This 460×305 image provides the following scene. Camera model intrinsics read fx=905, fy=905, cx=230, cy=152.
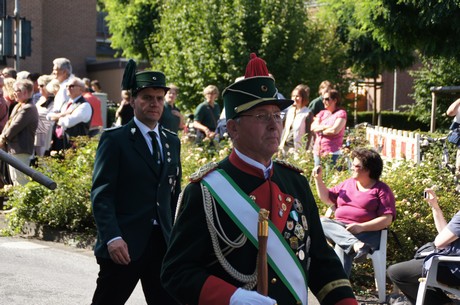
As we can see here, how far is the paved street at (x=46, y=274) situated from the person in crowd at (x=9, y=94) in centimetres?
328

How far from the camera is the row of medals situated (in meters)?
3.61

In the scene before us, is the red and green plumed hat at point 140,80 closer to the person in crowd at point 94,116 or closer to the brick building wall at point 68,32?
the person in crowd at point 94,116

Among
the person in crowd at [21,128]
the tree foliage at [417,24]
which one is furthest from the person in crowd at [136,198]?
the tree foliage at [417,24]

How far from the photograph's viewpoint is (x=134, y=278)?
17.7 ft

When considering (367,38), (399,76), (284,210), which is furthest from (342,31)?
(284,210)

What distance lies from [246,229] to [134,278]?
2.06 meters

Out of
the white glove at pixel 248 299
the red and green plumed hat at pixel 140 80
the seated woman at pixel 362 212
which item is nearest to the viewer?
the white glove at pixel 248 299

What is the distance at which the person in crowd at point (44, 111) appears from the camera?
12805 millimetres

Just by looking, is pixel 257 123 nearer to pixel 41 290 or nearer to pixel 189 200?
pixel 189 200

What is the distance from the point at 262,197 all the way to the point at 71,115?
368 inches

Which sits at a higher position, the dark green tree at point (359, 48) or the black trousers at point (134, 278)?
the dark green tree at point (359, 48)

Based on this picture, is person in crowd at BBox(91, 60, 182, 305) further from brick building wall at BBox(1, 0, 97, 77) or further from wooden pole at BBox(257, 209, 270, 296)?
brick building wall at BBox(1, 0, 97, 77)

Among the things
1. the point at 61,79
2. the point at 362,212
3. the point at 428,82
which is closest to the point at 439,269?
the point at 362,212

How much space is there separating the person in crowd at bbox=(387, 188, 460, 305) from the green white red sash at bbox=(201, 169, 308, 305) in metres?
3.42
